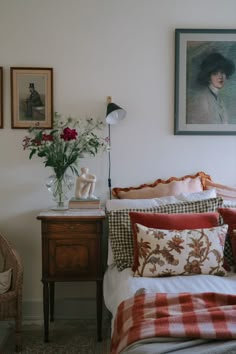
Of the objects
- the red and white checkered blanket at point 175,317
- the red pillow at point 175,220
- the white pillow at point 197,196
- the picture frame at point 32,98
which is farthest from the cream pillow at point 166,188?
the red and white checkered blanket at point 175,317

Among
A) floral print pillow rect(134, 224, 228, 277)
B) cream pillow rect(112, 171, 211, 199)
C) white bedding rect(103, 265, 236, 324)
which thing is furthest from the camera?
cream pillow rect(112, 171, 211, 199)

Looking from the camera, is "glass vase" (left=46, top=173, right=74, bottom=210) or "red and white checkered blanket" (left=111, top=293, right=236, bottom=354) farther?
"glass vase" (left=46, top=173, right=74, bottom=210)

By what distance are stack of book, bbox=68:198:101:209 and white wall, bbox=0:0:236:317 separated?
0.27m

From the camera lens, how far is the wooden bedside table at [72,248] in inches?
90.3

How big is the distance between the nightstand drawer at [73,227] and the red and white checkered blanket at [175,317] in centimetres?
78

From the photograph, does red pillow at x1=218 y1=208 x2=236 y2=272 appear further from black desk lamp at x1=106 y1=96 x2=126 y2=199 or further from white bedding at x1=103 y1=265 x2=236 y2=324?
black desk lamp at x1=106 y1=96 x2=126 y2=199

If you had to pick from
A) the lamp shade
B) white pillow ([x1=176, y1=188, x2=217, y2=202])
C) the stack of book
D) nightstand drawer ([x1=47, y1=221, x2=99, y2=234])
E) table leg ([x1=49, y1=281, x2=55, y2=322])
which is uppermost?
the lamp shade

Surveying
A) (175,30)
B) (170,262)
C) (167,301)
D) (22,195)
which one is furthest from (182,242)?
(175,30)

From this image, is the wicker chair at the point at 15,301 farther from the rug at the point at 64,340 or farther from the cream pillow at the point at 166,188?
the cream pillow at the point at 166,188

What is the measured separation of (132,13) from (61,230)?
1712mm

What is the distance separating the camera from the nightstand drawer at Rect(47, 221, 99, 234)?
2293 millimetres

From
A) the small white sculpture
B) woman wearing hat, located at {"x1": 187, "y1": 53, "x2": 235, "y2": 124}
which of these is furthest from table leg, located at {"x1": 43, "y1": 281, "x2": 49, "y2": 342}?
woman wearing hat, located at {"x1": 187, "y1": 53, "x2": 235, "y2": 124}

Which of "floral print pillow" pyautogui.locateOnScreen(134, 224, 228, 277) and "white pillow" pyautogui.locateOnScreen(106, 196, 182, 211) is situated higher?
"white pillow" pyautogui.locateOnScreen(106, 196, 182, 211)

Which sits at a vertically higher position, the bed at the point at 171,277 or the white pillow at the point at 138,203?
the white pillow at the point at 138,203
